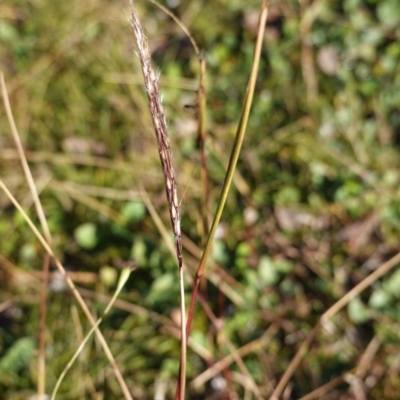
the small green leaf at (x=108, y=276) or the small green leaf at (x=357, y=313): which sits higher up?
the small green leaf at (x=108, y=276)

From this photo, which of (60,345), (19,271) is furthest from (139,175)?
(60,345)

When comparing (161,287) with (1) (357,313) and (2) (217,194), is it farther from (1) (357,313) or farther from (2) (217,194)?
(1) (357,313)

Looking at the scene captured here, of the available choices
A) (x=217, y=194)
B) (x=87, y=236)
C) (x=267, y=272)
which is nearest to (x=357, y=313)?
(x=267, y=272)

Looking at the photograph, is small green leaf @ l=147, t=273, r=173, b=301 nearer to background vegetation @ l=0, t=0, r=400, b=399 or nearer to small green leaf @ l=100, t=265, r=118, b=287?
background vegetation @ l=0, t=0, r=400, b=399

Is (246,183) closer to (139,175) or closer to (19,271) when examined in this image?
(139,175)

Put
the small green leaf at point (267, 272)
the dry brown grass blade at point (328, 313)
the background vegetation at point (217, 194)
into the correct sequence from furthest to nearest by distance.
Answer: the small green leaf at point (267, 272), the background vegetation at point (217, 194), the dry brown grass blade at point (328, 313)

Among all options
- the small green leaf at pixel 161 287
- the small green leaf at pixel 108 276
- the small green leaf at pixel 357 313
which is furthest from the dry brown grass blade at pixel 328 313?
the small green leaf at pixel 108 276

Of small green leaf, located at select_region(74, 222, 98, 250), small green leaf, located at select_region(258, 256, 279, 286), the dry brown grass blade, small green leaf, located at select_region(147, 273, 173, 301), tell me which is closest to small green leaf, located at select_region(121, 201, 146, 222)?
small green leaf, located at select_region(74, 222, 98, 250)

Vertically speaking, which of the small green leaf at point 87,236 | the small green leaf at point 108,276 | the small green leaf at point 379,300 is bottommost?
the small green leaf at point 379,300

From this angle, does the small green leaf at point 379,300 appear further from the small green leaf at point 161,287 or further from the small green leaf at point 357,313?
the small green leaf at point 161,287
